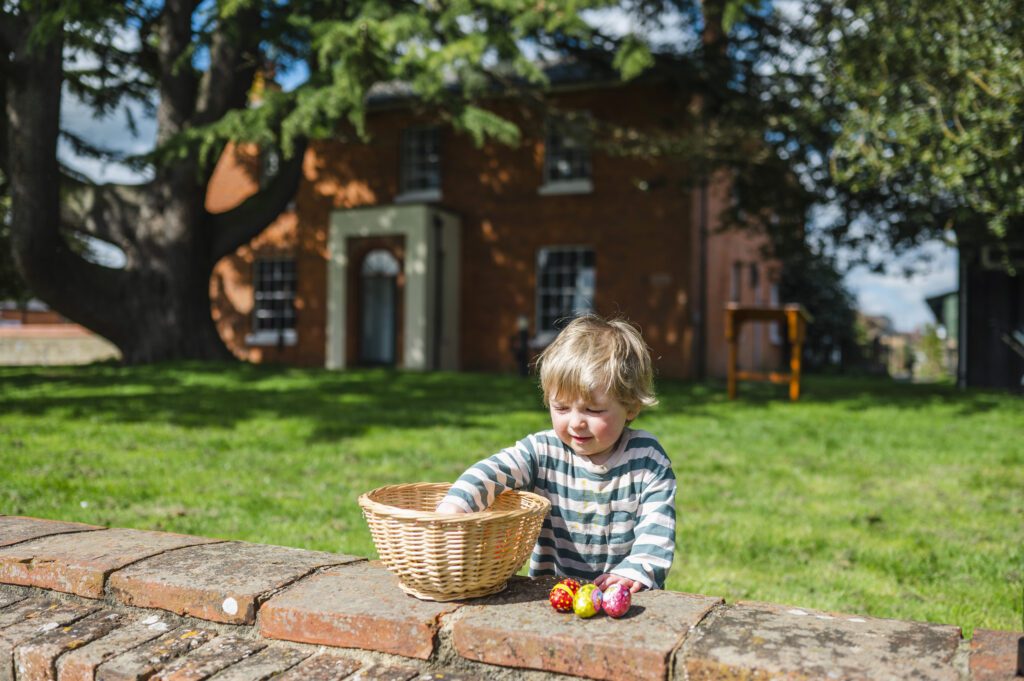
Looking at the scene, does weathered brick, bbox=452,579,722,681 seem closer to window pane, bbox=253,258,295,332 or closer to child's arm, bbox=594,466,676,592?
child's arm, bbox=594,466,676,592

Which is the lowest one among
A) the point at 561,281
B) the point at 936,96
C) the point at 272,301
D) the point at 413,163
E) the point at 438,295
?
the point at 272,301

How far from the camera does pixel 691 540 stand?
424 centimetres

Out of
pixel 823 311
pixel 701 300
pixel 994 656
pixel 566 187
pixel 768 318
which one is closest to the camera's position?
pixel 994 656

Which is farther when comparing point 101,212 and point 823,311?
point 823,311

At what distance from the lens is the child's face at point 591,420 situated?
89.3 inches

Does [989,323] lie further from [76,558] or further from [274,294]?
[76,558]

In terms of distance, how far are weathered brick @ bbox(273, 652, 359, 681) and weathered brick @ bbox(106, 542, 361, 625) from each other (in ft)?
0.75

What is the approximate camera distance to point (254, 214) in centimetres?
1563

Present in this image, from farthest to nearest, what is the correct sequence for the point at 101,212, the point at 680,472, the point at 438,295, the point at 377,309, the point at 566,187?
the point at 377,309 < the point at 438,295 < the point at 566,187 < the point at 101,212 < the point at 680,472

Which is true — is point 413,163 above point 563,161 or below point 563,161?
above

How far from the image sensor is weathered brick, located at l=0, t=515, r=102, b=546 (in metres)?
2.67

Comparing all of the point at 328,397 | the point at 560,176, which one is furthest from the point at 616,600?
the point at 560,176

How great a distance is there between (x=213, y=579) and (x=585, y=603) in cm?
98

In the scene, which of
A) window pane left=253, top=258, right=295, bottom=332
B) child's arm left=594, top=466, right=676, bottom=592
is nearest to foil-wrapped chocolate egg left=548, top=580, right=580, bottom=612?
child's arm left=594, top=466, right=676, bottom=592
